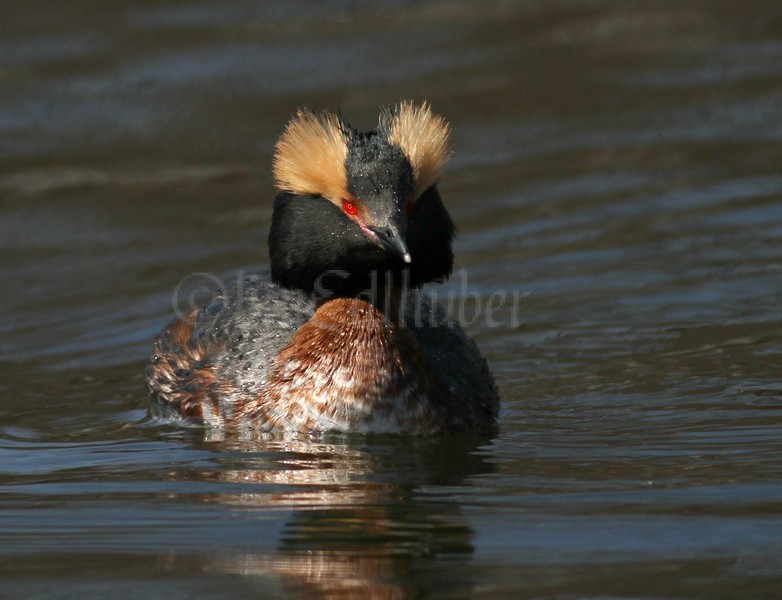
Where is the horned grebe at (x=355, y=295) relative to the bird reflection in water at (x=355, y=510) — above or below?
above

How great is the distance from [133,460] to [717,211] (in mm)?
6597

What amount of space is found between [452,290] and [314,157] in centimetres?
373

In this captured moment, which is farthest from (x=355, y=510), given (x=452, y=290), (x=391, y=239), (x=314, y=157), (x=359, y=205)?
(x=452, y=290)

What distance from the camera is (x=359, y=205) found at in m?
8.42

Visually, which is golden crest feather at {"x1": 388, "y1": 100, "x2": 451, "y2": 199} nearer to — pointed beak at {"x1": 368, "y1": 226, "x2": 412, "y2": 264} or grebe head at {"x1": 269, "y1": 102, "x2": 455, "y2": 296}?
grebe head at {"x1": 269, "y1": 102, "x2": 455, "y2": 296}

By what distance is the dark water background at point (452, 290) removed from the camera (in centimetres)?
647

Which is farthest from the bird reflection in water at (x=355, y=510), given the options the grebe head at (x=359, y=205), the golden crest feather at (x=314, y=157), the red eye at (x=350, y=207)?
the golden crest feather at (x=314, y=157)

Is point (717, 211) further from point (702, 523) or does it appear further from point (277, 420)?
point (702, 523)

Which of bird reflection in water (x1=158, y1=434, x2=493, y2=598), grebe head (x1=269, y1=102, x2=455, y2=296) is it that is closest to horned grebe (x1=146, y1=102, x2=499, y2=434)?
grebe head (x1=269, y1=102, x2=455, y2=296)

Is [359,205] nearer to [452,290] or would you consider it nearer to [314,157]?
[314,157]

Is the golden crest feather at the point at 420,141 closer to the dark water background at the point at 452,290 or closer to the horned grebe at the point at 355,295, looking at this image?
the horned grebe at the point at 355,295

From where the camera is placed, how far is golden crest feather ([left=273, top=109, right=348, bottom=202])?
8.53 meters

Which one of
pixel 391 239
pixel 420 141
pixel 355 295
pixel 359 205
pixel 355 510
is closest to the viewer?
pixel 355 510

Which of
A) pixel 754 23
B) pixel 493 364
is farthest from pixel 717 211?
pixel 754 23
